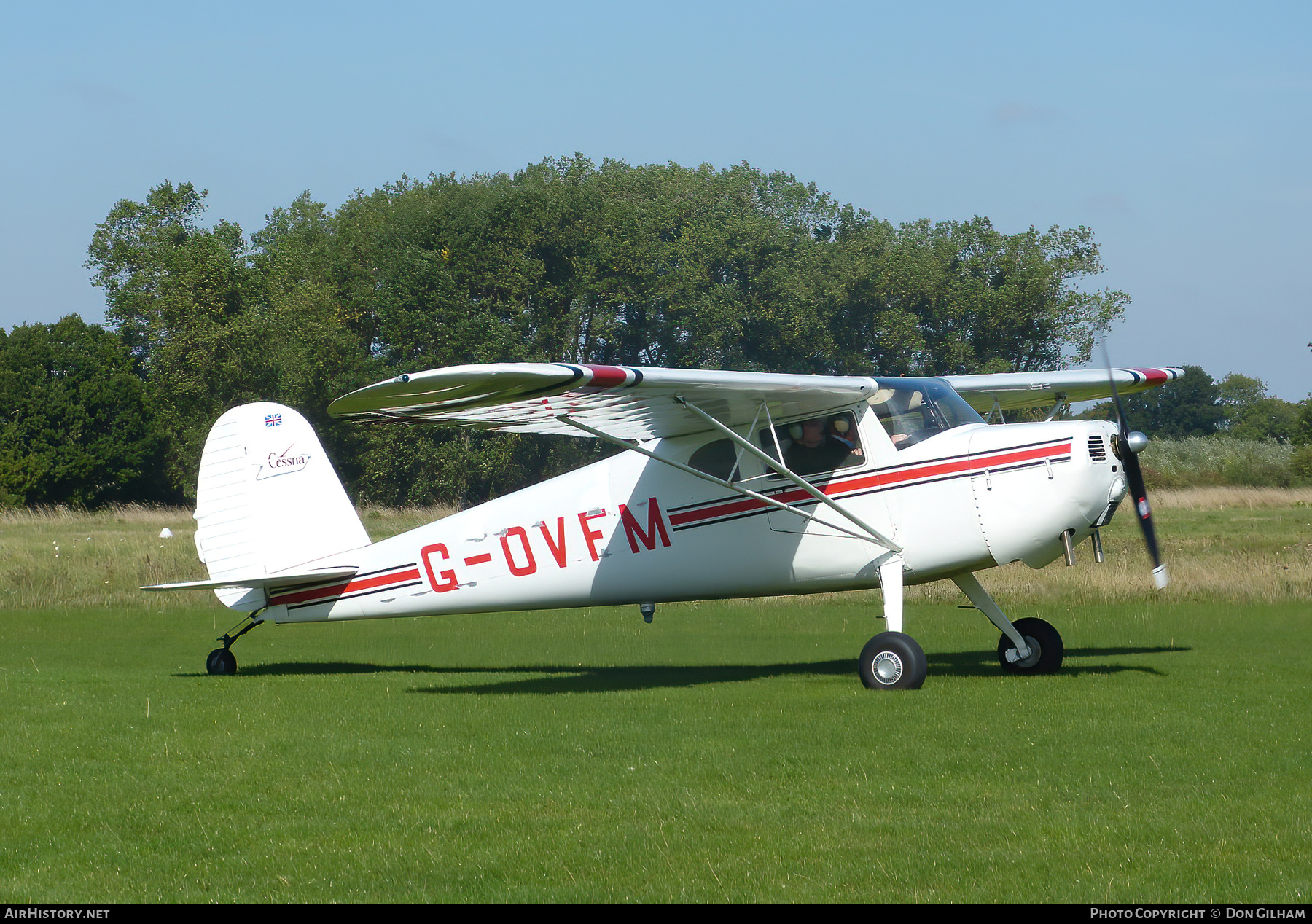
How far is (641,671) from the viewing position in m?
13.7

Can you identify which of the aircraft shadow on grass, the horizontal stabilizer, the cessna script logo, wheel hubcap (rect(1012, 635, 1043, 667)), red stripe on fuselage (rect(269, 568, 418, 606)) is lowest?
the aircraft shadow on grass

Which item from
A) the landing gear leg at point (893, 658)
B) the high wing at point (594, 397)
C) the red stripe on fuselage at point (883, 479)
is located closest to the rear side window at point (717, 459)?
the high wing at point (594, 397)

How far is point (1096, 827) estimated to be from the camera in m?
5.89

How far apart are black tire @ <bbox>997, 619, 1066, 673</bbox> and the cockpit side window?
2.34m

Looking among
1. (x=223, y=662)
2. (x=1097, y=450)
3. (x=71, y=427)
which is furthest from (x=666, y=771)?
(x=71, y=427)

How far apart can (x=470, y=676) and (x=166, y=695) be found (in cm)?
302

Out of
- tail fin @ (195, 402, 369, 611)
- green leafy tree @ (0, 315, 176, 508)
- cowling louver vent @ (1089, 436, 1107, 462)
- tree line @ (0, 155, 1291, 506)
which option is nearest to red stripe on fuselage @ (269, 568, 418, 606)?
tail fin @ (195, 402, 369, 611)

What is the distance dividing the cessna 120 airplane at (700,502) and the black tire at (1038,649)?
16 millimetres

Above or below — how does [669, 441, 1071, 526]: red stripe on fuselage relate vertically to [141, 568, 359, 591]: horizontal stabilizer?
above

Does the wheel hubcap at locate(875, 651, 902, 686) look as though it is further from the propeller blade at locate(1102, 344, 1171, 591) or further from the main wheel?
the propeller blade at locate(1102, 344, 1171, 591)

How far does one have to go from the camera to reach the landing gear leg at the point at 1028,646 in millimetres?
11914

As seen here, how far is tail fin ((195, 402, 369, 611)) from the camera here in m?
14.1


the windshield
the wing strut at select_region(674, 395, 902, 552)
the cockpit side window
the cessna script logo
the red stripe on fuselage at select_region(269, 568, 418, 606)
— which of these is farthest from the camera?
the cessna script logo

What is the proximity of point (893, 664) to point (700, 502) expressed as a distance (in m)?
2.48
